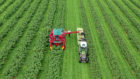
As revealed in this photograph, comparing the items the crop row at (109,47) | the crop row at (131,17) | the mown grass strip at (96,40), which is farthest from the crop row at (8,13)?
the crop row at (131,17)

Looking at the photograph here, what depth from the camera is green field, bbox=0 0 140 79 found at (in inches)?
508

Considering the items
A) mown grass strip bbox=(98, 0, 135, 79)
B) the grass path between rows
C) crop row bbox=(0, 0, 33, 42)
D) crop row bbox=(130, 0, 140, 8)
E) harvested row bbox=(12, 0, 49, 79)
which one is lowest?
crop row bbox=(130, 0, 140, 8)

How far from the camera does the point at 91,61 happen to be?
45.8ft

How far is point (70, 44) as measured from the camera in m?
16.6

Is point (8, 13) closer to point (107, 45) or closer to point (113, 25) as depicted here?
point (107, 45)

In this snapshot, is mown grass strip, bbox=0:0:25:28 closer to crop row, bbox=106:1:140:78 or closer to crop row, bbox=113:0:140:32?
crop row, bbox=106:1:140:78

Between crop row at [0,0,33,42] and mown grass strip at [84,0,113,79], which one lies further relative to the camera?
crop row at [0,0,33,42]

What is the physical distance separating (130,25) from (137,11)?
17.7ft

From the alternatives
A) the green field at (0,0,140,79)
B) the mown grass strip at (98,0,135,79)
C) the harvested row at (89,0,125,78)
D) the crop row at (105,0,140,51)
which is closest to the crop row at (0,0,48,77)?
the green field at (0,0,140,79)

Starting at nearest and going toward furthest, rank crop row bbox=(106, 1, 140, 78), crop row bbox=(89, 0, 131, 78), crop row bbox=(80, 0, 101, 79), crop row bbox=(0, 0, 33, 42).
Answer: crop row bbox=(80, 0, 101, 79) < crop row bbox=(89, 0, 131, 78) < crop row bbox=(106, 1, 140, 78) < crop row bbox=(0, 0, 33, 42)

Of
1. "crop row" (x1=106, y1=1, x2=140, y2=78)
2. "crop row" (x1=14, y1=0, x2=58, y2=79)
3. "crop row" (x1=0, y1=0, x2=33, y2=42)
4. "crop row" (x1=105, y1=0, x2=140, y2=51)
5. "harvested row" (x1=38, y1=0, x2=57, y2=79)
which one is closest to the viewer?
"crop row" (x1=14, y1=0, x2=58, y2=79)

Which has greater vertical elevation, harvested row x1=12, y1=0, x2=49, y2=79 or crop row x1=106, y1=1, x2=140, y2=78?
harvested row x1=12, y1=0, x2=49, y2=79

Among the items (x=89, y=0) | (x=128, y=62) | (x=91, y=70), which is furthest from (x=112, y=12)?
(x=91, y=70)

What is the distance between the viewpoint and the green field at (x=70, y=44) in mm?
12906
